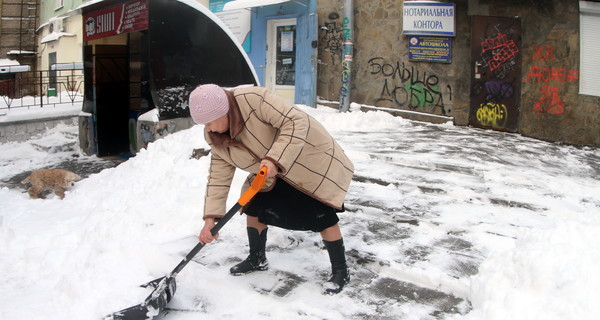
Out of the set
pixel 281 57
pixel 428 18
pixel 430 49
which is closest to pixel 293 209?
pixel 430 49

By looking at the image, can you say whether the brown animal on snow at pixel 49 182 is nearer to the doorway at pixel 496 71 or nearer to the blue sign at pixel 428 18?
the blue sign at pixel 428 18

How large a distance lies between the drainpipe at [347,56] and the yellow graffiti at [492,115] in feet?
9.03

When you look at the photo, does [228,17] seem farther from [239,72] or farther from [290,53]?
[239,72]

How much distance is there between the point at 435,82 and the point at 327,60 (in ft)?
8.58

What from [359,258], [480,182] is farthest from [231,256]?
[480,182]

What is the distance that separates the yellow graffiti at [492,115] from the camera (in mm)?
10352

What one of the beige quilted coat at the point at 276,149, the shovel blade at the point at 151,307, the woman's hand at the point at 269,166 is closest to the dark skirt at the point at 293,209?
the beige quilted coat at the point at 276,149

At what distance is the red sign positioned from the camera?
25.9 feet

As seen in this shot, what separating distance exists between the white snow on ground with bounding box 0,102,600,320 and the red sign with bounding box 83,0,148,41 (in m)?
2.01

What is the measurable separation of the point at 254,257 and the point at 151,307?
34.7 inches

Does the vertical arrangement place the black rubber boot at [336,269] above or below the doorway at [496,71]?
below

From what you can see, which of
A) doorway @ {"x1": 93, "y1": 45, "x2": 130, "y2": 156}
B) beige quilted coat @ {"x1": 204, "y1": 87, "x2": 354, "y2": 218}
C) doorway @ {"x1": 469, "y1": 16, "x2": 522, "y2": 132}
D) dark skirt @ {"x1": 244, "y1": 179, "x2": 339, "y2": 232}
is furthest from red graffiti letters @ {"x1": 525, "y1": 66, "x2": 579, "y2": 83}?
dark skirt @ {"x1": 244, "y1": 179, "x2": 339, "y2": 232}

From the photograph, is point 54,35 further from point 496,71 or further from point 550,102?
point 550,102

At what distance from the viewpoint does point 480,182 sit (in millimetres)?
5824
